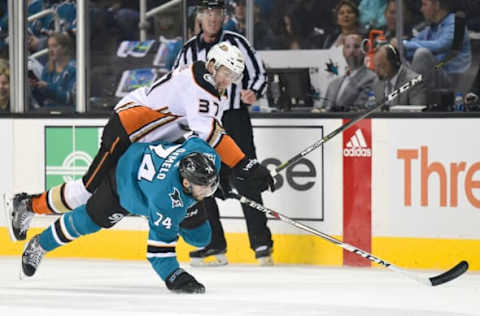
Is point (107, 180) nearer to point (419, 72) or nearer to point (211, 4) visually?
point (211, 4)

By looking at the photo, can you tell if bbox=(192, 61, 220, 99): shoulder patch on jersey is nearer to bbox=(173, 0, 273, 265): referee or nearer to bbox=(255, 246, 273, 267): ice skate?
bbox=(173, 0, 273, 265): referee

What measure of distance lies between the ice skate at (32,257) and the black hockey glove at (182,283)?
794 millimetres

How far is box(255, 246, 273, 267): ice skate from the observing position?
21.5 feet

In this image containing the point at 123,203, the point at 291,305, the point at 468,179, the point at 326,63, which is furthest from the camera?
the point at 326,63

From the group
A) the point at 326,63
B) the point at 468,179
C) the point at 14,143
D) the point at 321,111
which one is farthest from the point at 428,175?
the point at 14,143

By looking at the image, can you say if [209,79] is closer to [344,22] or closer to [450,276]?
[450,276]

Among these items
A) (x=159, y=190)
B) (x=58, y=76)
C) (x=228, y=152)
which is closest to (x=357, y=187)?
(x=228, y=152)

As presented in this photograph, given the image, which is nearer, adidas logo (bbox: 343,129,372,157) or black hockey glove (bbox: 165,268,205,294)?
black hockey glove (bbox: 165,268,205,294)

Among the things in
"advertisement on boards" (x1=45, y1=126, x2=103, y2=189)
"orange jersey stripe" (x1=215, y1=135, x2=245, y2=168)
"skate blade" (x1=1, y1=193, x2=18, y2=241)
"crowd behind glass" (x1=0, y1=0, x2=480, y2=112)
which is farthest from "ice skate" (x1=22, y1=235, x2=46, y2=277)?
"crowd behind glass" (x1=0, y1=0, x2=480, y2=112)

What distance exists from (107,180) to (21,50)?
2.04m

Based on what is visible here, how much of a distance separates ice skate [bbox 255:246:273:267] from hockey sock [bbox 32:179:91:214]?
41.5 inches

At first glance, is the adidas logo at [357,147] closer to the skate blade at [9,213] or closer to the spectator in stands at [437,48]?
the spectator in stands at [437,48]

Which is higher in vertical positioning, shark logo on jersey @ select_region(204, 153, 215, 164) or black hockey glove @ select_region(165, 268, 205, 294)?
shark logo on jersey @ select_region(204, 153, 215, 164)

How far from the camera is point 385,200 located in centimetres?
653
